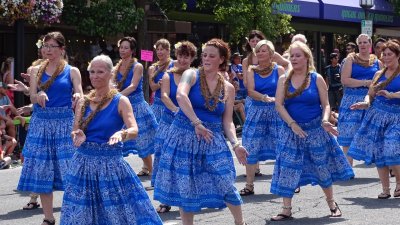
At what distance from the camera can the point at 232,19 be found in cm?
2236

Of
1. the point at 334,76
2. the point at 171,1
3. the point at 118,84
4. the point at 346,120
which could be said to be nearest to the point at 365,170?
the point at 346,120

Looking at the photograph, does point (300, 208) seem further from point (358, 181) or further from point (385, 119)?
point (358, 181)

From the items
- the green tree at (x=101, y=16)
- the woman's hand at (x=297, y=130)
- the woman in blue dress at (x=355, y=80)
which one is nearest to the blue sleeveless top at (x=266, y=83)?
the woman in blue dress at (x=355, y=80)

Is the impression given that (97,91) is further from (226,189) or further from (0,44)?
(0,44)

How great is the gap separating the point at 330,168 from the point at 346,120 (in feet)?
10.8

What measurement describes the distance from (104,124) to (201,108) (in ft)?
4.71

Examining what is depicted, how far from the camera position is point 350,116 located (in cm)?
1237

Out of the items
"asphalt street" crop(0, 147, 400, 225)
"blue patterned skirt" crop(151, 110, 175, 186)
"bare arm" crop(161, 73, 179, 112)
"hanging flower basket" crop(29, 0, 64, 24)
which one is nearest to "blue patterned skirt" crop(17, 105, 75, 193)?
"asphalt street" crop(0, 147, 400, 225)

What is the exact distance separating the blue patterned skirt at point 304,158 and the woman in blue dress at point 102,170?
2.49 m

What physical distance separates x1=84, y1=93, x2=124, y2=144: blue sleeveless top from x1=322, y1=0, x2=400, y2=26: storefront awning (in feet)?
75.4

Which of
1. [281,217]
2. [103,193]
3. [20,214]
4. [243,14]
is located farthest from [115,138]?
[243,14]

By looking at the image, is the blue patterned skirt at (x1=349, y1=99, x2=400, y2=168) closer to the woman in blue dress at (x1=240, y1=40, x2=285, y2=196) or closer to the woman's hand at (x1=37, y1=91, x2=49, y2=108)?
the woman in blue dress at (x1=240, y1=40, x2=285, y2=196)

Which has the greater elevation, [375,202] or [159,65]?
[159,65]

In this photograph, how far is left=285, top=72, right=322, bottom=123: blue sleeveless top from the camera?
899cm
